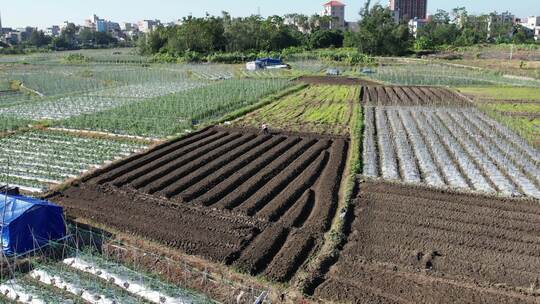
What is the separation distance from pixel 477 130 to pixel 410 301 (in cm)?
1568

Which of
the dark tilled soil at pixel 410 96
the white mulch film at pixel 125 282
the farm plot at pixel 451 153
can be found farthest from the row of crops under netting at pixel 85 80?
the white mulch film at pixel 125 282

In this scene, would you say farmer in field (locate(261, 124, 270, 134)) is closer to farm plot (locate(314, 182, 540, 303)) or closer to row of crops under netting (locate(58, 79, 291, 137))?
row of crops under netting (locate(58, 79, 291, 137))

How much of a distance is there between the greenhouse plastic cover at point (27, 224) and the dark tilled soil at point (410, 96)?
74.0 feet

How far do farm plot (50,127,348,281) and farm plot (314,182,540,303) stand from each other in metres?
1.20

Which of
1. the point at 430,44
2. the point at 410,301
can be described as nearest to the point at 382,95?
the point at 410,301

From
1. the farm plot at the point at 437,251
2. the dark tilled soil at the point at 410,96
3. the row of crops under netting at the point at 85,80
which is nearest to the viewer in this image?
the farm plot at the point at 437,251

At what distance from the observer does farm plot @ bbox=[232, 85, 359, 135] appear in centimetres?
2377

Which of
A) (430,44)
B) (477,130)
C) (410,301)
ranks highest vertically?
(430,44)

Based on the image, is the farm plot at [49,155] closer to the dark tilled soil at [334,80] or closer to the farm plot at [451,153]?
the farm plot at [451,153]

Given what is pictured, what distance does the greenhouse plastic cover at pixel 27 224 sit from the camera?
418 inches

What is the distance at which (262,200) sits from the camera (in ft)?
45.2

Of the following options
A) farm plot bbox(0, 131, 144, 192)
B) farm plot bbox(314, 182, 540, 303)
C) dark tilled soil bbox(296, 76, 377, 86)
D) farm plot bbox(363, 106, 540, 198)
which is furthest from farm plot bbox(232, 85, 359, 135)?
farm plot bbox(314, 182, 540, 303)

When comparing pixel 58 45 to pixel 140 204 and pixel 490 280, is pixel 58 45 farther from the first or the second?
pixel 490 280

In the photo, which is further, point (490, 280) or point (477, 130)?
point (477, 130)
